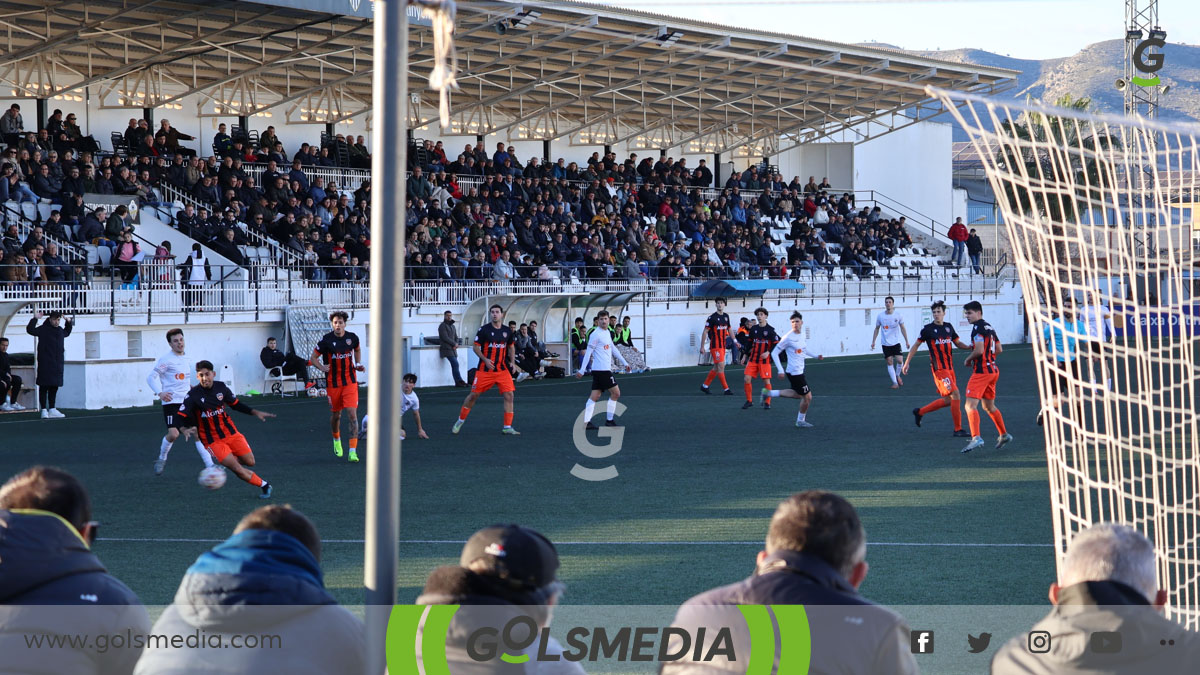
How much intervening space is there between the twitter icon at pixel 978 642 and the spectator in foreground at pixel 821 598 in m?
3.74

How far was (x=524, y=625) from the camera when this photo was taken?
137 inches

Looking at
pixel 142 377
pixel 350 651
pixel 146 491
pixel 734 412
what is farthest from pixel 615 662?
pixel 142 377

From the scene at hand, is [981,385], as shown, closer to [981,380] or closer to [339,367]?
[981,380]

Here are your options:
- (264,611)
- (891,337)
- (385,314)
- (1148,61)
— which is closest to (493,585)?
(264,611)

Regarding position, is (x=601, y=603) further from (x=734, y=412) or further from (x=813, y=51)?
(x=813, y=51)

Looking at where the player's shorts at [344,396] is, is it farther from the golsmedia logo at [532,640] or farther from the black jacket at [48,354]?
the golsmedia logo at [532,640]

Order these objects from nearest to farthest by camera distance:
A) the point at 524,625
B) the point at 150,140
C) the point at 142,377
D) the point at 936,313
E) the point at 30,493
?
the point at 524,625
the point at 30,493
the point at 936,313
the point at 142,377
the point at 150,140

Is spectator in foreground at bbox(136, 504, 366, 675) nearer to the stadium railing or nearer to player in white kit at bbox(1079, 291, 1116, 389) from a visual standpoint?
player in white kit at bbox(1079, 291, 1116, 389)

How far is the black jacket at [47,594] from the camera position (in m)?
3.74

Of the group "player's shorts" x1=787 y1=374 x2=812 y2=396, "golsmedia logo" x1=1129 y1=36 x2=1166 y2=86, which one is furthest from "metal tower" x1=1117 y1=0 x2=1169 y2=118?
"player's shorts" x1=787 y1=374 x2=812 y2=396

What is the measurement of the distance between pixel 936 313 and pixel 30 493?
1543cm

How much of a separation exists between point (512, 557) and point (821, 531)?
2.61ft

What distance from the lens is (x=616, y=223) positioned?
3881cm

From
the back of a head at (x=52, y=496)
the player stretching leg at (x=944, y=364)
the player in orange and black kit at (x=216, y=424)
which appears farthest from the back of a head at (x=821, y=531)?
the player stretching leg at (x=944, y=364)
